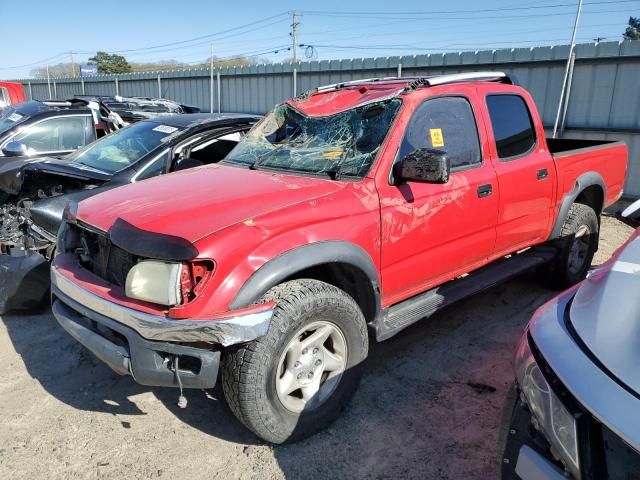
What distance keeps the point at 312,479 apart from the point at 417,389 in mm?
1078

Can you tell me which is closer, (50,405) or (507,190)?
(50,405)

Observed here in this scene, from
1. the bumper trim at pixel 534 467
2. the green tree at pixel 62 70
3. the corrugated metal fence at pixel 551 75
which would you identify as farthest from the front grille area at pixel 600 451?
the green tree at pixel 62 70

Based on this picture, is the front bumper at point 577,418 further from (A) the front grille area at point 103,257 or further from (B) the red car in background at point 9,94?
(B) the red car in background at point 9,94

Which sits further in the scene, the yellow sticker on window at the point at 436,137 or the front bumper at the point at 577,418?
the yellow sticker on window at the point at 436,137

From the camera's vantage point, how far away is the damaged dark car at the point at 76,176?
4.44m

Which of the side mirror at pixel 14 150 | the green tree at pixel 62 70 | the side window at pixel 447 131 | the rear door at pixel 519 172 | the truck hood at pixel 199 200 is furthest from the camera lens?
the green tree at pixel 62 70

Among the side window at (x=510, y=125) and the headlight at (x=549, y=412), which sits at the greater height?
the side window at (x=510, y=125)

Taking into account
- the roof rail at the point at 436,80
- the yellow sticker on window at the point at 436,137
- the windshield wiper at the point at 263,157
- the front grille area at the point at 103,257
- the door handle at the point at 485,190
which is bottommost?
the front grille area at the point at 103,257

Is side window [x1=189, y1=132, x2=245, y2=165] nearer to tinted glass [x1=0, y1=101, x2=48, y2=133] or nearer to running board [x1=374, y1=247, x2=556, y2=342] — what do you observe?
tinted glass [x1=0, y1=101, x2=48, y2=133]

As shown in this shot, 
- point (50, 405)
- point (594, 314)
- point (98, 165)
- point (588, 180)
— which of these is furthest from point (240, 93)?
point (594, 314)

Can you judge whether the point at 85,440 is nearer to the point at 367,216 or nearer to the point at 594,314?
the point at 367,216

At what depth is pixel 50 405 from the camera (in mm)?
3227

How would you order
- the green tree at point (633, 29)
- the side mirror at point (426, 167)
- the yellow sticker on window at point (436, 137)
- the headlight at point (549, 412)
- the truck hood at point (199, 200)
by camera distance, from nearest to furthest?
the headlight at point (549, 412), the truck hood at point (199, 200), the side mirror at point (426, 167), the yellow sticker on window at point (436, 137), the green tree at point (633, 29)

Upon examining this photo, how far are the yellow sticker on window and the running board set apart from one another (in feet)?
3.35
